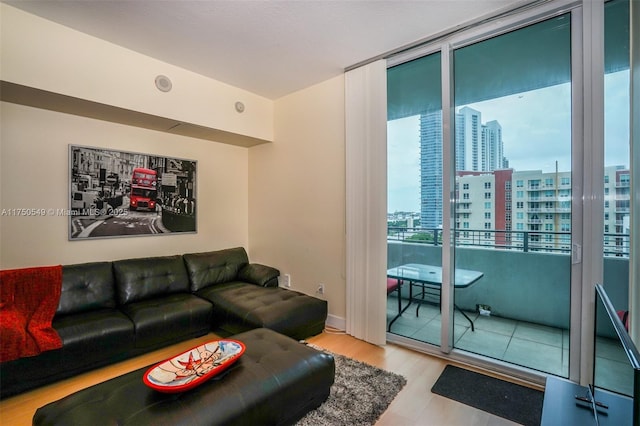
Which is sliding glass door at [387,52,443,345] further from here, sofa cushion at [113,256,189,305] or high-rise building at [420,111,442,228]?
sofa cushion at [113,256,189,305]

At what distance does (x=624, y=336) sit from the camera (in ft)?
3.10

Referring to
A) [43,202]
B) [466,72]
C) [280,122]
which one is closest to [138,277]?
[43,202]

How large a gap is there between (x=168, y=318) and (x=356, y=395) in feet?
5.74

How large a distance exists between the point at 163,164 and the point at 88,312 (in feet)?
5.54

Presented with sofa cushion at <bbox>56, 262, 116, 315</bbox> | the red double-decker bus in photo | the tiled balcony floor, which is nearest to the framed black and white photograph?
the red double-decker bus in photo

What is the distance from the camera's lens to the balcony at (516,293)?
217 centimetres

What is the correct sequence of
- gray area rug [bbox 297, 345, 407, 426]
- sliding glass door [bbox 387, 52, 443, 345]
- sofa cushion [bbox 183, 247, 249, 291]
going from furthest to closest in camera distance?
sofa cushion [bbox 183, 247, 249, 291], sliding glass door [bbox 387, 52, 443, 345], gray area rug [bbox 297, 345, 407, 426]

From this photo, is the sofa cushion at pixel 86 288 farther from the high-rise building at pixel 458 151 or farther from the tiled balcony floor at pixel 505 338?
the high-rise building at pixel 458 151

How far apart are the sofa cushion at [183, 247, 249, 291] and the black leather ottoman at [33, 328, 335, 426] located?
5.52ft

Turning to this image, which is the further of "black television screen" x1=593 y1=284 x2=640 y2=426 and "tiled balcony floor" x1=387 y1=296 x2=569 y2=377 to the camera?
"tiled balcony floor" x1=387 y1=296 x2=569 y2=377

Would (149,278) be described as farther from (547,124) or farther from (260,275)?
(547,124)

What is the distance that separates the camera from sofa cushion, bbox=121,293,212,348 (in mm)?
2508

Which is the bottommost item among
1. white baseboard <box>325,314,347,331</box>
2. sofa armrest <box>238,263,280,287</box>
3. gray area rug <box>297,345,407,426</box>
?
gray area rug <box>297,345,407,426</box>

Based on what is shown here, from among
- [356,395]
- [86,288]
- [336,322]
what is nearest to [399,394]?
[356,395]
